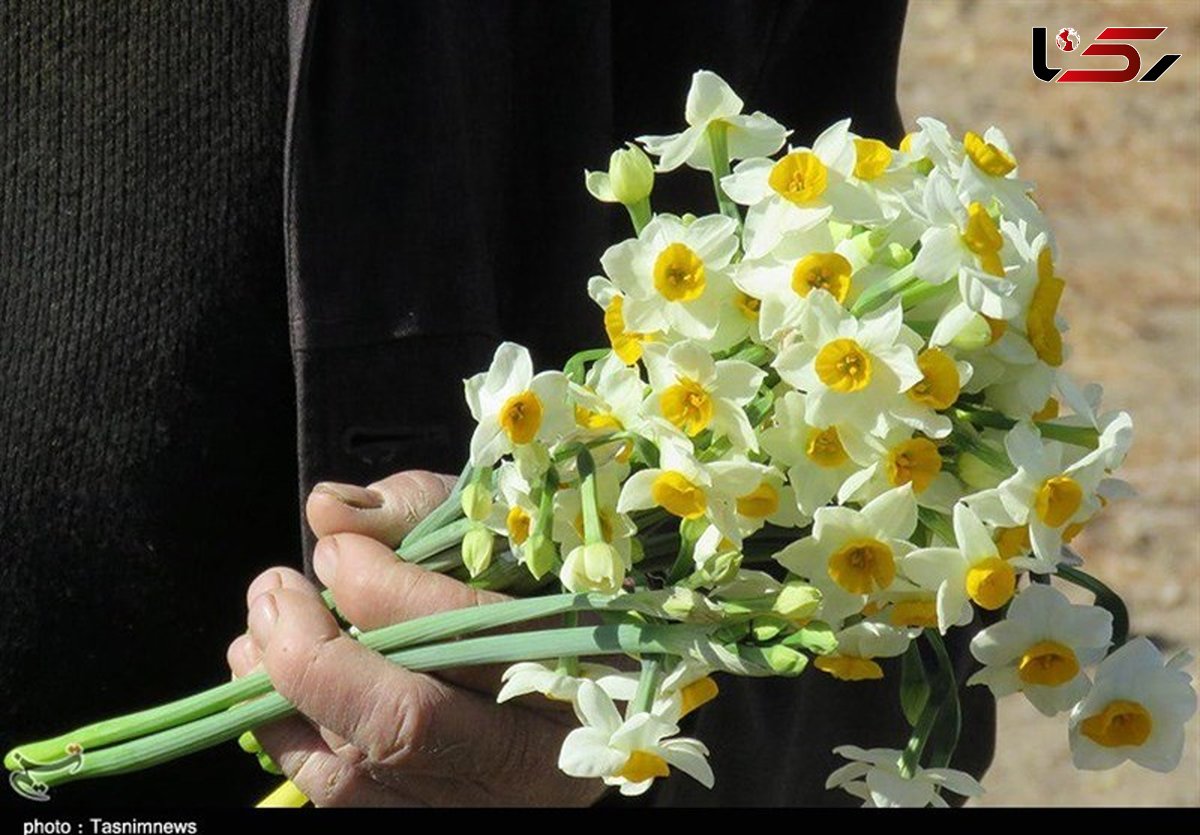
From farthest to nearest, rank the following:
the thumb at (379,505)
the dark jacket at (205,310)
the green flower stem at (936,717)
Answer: the dark jacket at (205,310)
the thumb at (379,505)
the green flower stem at (936,717)

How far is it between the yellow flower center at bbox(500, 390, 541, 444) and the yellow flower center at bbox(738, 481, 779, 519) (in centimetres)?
10

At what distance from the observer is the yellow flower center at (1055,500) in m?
0.83

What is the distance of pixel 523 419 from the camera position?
0.85 m

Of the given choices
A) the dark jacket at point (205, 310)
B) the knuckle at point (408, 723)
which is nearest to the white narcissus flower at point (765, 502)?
the knuckle at point (408, 723)

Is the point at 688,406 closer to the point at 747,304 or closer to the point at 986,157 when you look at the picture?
the point at 747,304

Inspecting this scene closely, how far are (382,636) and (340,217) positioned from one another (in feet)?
1.01

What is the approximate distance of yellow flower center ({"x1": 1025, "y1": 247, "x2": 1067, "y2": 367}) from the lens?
85cm

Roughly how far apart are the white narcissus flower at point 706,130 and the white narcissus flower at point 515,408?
5.3 inches

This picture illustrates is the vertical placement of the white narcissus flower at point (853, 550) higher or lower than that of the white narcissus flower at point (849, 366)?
lower

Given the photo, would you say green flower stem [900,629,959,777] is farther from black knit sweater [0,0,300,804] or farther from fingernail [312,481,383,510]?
black knit sweater [0,0,300,804]
